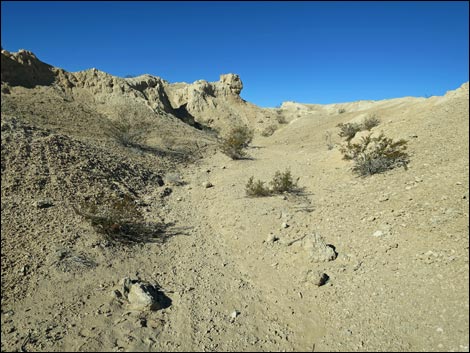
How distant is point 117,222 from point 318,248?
15.3ft

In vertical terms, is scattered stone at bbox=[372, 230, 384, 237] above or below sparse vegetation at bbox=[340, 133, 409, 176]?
below

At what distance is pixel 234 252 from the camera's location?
766 cm

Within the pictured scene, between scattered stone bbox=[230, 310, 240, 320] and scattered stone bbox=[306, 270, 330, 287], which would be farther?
scattered stone bbox=[306, 270, 330, 287]

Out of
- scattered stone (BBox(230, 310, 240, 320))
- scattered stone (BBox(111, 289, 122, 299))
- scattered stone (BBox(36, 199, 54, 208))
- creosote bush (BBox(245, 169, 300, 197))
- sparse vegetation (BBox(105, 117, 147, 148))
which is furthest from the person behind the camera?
sparse vegetation (BBox(105, 117, 147, 148))

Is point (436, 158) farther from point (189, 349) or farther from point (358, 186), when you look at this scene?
point (189, 349)

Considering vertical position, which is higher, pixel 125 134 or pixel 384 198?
pixel 125 134

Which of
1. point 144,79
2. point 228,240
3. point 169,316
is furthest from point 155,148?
point 144,79

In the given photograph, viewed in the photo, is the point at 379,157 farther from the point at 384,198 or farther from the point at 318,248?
the point at 318,248

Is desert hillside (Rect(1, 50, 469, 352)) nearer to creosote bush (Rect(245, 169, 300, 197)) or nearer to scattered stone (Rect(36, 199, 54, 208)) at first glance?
scattered stone (Rect(36, 199, 54, 208))

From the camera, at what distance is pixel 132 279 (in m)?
6.24

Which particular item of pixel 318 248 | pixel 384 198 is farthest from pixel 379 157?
pixel 318 248

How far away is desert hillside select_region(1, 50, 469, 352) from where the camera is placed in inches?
193

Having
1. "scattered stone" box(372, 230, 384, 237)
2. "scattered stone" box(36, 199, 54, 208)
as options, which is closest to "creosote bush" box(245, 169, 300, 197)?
"scattered stone" box(372, 230, 384, 237)

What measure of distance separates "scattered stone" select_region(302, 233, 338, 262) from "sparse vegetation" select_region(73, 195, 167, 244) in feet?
12.4
